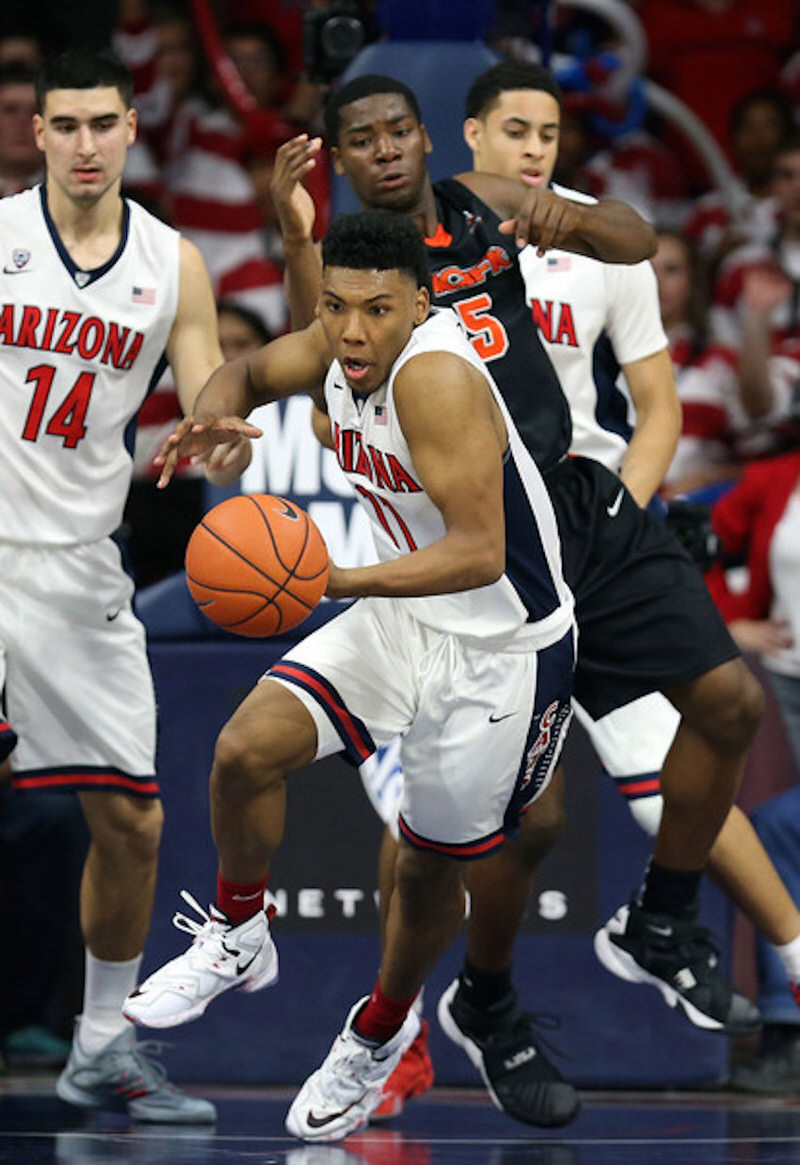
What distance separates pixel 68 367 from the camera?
5855 millimetres

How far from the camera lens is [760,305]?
8.23 m

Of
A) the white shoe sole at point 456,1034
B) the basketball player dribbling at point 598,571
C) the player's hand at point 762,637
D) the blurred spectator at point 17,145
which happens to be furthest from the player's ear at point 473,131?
the blurred spectator at point 17,145

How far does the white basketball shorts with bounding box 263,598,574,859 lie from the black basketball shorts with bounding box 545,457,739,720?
0.27 m

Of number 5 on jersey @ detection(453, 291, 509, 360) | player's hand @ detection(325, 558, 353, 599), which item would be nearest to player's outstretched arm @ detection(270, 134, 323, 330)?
number 5 on jersey @ detection(453, 291, 509, 360)

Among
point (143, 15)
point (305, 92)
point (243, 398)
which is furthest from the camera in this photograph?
point (143, 15)

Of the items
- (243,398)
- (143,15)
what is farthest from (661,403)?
(143,15)

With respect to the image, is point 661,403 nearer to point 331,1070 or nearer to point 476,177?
point 476,177

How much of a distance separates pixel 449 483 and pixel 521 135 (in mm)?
1423

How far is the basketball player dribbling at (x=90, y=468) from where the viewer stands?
5840mm

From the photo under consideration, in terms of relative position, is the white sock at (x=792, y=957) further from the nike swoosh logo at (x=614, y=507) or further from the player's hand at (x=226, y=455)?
the player's hand at (x=226, y=455)

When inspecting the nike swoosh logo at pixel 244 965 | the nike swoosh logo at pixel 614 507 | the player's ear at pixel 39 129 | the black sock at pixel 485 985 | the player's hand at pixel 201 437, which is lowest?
the black sock at pixel 485 985

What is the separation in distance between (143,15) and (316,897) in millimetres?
5196

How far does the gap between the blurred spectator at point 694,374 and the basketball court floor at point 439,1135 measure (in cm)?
250

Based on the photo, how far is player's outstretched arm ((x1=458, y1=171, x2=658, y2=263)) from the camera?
186 inches
